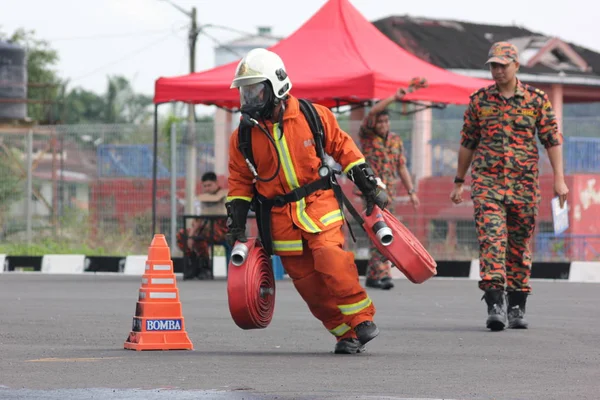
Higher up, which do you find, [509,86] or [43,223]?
[509,86]

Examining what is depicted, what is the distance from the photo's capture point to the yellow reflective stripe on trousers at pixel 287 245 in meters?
8.34

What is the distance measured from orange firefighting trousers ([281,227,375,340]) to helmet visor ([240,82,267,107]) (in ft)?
2.63

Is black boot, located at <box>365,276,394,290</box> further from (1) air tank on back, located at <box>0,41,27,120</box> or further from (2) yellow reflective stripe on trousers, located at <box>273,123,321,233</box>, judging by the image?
(1) air tank on back, located at <box>0,41,27,120</box>

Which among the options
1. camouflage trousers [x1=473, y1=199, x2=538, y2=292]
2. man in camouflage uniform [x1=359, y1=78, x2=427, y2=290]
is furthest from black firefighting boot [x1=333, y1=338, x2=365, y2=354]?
man in camouflage uniform [x1=359, y1=78, x2=427, y2=290]

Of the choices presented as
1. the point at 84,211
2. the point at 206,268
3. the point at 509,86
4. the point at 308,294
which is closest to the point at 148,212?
the point at 84,211

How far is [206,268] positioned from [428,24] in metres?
22.5

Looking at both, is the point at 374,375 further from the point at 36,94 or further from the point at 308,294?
the point at 36,94

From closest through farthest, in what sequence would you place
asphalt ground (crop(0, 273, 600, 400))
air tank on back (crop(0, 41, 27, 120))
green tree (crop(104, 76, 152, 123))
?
asphalt ground (crop(0, 273, 600, 400)), air tank on back (crop(0, 41, 27, 120)), green tree (crop(104, 76, 152, 123))

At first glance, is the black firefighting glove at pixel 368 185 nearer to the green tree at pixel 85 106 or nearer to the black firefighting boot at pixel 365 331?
the black firefighting boot at pixel 365 331

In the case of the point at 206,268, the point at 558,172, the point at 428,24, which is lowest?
the point at 206,268

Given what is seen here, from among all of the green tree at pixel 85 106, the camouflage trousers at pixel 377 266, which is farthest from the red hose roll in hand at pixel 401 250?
the green tree at pixel 85 106

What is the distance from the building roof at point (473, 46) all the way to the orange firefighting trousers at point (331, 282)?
2629 centimetres

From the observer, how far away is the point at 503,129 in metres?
10.2

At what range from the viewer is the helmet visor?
8305mm
